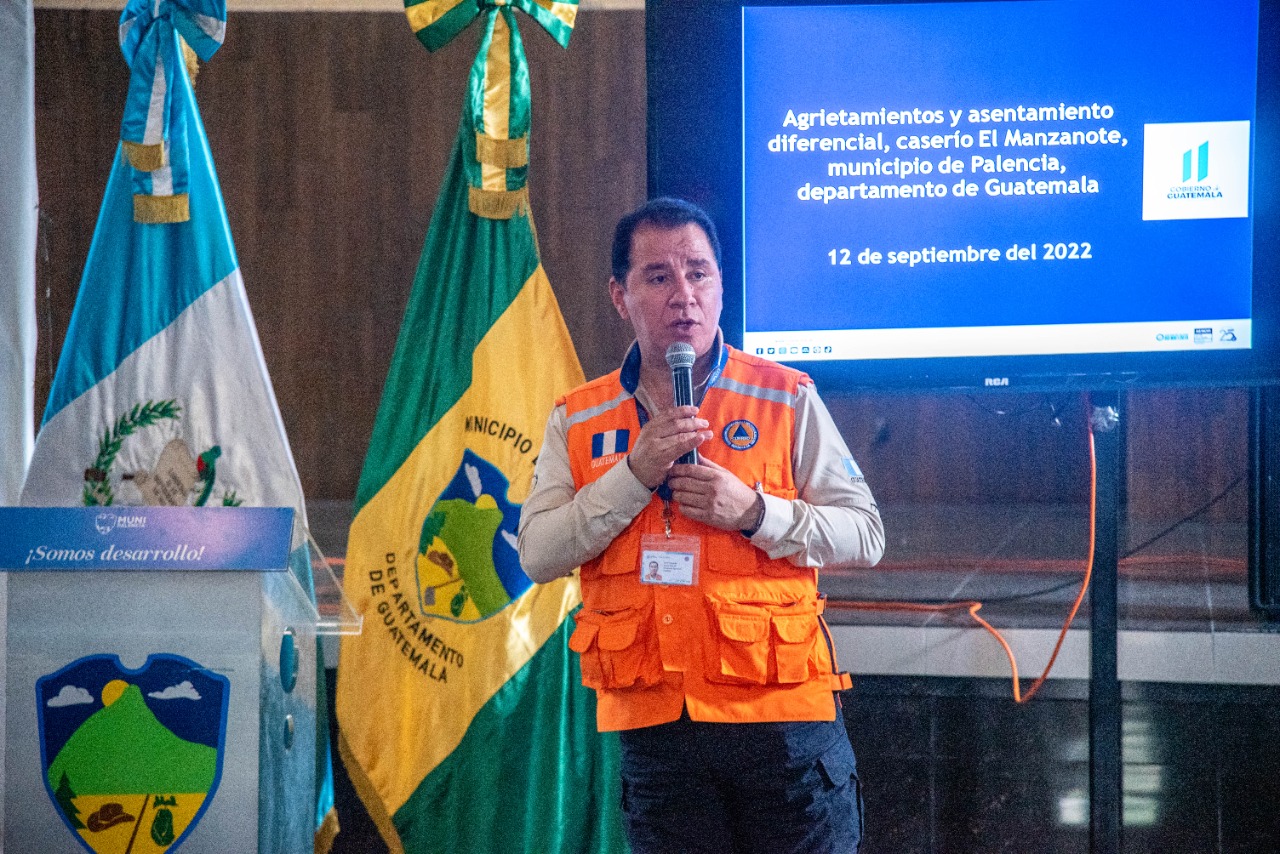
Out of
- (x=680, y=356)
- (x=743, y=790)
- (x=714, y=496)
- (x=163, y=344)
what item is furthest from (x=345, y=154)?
(x=743, y=790)

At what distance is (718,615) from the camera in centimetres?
157

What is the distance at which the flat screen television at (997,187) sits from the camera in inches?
89.1

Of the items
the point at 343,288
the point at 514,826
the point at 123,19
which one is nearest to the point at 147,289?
the point at 123,19

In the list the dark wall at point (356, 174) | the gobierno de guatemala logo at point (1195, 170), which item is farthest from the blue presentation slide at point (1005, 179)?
the dark wall at point (356, 174)

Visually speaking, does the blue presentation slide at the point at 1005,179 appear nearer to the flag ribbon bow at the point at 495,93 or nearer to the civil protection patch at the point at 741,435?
the flag ribbon bow at the point at 495,93

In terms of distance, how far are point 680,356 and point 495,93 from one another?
1188mm

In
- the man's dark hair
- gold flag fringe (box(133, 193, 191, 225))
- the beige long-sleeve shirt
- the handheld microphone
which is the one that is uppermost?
gold flag fringe (box(133, 193, 191, 225))

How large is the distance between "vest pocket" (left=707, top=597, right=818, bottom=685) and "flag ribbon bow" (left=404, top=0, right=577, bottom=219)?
49.9 inches

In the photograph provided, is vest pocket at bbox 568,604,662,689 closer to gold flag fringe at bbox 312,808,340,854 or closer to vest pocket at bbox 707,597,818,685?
vest pocket at bbox 707,597,818,685

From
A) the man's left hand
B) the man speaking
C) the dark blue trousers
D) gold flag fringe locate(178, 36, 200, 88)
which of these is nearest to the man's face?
the man speaking

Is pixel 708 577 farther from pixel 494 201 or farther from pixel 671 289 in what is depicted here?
pixel 494 201

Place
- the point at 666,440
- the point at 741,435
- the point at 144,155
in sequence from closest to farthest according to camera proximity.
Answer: the point at 666,440 < the point at 741,435 < the point at 144,155

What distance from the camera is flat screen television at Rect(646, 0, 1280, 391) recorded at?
7.43ft

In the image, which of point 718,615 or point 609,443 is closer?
point 718,615
